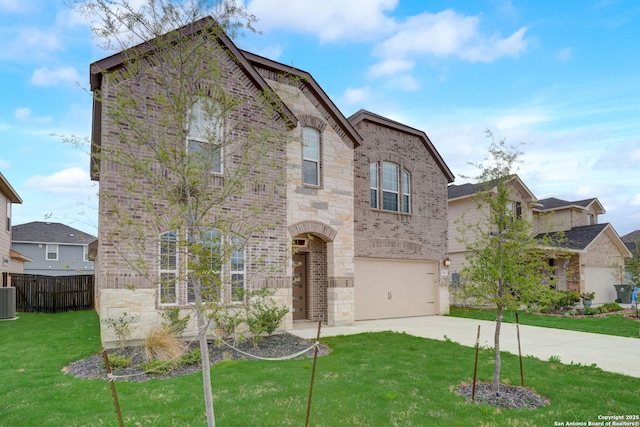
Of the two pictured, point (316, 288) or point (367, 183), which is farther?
point (367, 183)

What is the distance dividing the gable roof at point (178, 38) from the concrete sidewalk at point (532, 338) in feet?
22.7

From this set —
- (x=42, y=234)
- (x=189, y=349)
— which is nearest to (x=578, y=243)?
(x=189, y=349)

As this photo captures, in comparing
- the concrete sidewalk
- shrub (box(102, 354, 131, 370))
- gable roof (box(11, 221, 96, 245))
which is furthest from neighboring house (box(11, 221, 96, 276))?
shrub (box(102, 354, 131, 370))

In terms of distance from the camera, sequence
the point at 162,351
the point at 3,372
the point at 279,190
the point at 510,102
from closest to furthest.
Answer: the point at 3,372
the point at 162,351
the point at 279,190
the point at 510,102

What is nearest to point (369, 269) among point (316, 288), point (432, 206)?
point (316, 288)

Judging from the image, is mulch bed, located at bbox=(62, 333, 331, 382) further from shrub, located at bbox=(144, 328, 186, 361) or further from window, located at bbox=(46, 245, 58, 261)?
window, located at bbox=(46, 245, 58, 261)

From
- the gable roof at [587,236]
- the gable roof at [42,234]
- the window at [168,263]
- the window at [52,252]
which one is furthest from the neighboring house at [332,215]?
the window at [52,252]

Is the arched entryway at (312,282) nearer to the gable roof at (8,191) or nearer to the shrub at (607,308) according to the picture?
the shrub at (607,308)

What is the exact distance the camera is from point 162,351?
8.59 meters

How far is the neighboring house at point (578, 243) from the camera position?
912 inches

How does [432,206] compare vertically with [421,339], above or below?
above

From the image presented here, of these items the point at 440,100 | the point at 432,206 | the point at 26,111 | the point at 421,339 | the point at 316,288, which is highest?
the point at 440,100

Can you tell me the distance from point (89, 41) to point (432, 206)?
15.3 meters

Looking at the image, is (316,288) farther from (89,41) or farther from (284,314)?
(89,41)
